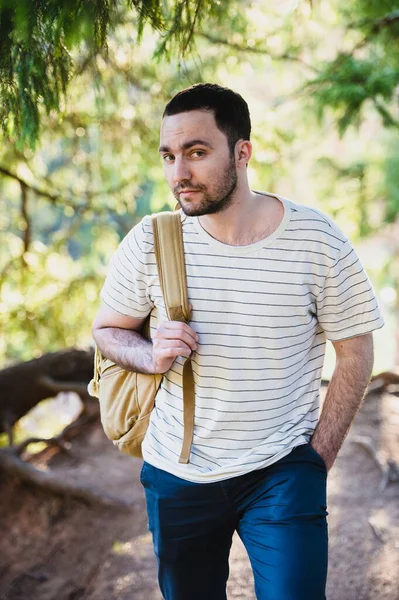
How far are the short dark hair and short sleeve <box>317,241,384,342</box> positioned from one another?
2.00 ft

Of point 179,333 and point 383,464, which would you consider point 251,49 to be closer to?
point 383,464

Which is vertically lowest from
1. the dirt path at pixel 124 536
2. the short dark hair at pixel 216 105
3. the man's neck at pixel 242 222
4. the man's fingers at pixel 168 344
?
the dirt path at pixel 124 536

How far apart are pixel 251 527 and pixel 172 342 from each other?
28.8 inches

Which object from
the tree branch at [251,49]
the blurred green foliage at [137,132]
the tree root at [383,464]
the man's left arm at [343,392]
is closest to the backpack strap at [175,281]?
the man's left arm at [343,392]

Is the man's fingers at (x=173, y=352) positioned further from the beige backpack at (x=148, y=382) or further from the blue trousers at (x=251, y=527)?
the blue trousers at (x=251, y=527)

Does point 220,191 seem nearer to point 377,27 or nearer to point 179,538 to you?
point 179,538

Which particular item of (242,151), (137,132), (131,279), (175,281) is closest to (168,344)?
(175,281)

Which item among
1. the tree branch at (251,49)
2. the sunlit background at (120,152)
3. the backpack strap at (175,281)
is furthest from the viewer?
the sunlit background at (120,152)

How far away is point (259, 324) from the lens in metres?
2.29

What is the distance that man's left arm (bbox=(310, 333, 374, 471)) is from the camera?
7.97ft

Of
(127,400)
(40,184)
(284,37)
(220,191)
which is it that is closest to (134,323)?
(127,400)

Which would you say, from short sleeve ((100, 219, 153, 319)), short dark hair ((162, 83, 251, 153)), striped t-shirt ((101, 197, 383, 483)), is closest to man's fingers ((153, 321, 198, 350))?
striped t-shirt ((101, 197, 383, 483))

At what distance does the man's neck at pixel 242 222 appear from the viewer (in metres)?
2.38

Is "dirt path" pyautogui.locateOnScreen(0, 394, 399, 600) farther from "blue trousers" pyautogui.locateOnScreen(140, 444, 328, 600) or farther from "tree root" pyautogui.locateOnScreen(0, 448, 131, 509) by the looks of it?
"blue trousers" pyautogui.locateOnScreen(140, 444, 328, 600)
